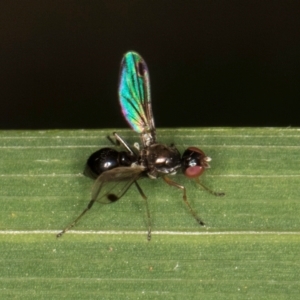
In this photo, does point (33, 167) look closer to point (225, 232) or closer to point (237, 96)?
point (225, 232)

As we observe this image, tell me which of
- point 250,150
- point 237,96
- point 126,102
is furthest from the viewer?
point 237,96

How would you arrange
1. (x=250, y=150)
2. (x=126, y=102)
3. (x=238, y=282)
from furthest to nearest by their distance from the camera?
(x=126, y=102) < (x=250, y=150) < (x=238, y=282)

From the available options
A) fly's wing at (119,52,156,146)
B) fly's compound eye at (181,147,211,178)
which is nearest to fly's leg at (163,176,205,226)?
fly's compound eye at (181,147,211,178)

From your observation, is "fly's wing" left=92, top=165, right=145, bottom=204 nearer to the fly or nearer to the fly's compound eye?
the fly

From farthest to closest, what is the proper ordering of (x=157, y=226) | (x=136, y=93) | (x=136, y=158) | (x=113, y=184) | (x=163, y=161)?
(x=136, y=93) < (x=136, y=158) < (x=163, y=161) < (x=157, y=226) < (x=113, y=184)

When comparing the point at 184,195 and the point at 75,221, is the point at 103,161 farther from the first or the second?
the point at 184,195

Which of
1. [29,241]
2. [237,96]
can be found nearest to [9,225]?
[29,241]

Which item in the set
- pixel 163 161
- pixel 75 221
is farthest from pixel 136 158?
pixel 75 221
